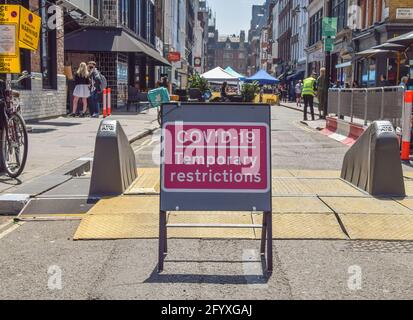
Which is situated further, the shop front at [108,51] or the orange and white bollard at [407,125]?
the shop front at [108,51]

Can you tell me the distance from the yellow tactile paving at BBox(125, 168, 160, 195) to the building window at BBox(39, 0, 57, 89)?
11.0 metres

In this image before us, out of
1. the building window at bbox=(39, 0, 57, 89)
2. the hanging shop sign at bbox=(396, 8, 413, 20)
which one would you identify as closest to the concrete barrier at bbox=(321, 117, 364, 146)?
Result: the building window at bbox=(39, 0, 57, 89)

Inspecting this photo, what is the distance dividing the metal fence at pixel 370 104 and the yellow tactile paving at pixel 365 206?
5142mm

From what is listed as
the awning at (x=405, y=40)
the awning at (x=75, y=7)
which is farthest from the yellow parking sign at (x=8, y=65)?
the awning at (x=405, y=40)

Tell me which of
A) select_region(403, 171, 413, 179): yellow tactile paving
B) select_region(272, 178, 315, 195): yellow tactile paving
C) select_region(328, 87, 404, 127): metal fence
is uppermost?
select_region(328, 87, 404, 127): metal fence

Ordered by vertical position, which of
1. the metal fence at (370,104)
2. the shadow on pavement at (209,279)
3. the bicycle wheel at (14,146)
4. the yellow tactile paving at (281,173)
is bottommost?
the shadow on pavement at (209,279)

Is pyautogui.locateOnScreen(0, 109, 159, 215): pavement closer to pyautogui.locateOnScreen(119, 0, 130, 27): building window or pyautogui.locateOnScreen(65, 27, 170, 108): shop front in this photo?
pyautogui.locateOnScreen(65, 27, 170, 108): shop front

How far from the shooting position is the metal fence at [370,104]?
38.0ft

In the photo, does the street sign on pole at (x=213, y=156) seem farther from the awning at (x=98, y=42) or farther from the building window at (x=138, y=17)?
the building window at (x=138, y=17)

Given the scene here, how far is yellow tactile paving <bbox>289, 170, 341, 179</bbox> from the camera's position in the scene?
859 cm

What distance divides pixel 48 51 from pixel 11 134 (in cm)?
1232

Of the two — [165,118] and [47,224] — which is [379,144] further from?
[47,224]

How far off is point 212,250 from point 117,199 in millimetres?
2034
